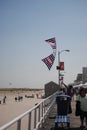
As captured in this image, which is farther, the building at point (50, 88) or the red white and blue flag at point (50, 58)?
the building at point (50, 88)

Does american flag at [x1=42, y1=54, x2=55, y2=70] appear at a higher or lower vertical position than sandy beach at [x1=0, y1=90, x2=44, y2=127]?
higher

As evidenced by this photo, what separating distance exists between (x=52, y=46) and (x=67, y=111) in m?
14.7

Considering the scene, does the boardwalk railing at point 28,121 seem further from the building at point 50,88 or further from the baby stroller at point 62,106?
the building at point 50,88

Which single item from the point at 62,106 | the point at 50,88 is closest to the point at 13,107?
the point at 50,88

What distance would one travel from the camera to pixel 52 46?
27078 millimetres

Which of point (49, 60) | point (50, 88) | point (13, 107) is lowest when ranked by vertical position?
point (13, 107)

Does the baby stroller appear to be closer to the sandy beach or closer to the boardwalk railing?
the boardwalk railing

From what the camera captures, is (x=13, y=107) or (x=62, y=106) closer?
(x=62, y=106)

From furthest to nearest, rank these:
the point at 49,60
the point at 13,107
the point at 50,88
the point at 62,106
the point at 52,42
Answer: the point at 13,107 → the point at 50,88 → the point at 52,42 → the point at 49,60 → the point at 62,106

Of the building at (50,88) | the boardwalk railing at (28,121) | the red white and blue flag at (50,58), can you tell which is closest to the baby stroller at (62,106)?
the boardwalk railing at (28,121)

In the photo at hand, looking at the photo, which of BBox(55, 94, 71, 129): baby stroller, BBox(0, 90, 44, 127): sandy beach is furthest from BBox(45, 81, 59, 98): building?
BBox(55, 94, 71, 129): baby stroller

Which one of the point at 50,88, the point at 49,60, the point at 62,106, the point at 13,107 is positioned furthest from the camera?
the point at 13,107

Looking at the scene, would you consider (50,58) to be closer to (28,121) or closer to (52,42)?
(52,42)

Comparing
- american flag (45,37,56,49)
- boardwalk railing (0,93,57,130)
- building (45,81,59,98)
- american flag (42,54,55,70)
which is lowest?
boardwalk railing (0,93,57,130)
